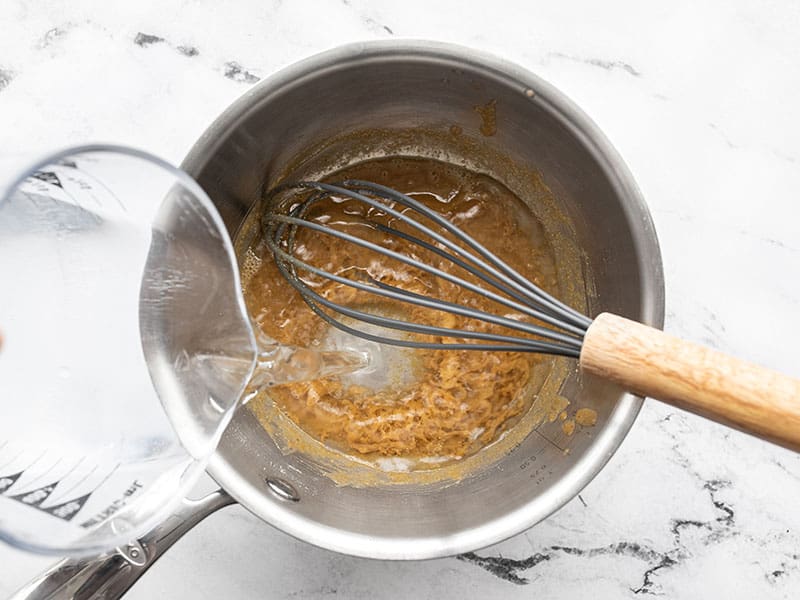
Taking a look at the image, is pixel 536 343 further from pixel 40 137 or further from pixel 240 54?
pixel 40 137

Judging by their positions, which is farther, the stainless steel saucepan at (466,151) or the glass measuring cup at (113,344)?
the stainless steel saucepan at (466,151)

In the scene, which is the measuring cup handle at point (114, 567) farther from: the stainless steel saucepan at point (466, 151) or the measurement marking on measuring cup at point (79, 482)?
the measurement marking on measuring cup at point (79, 482)

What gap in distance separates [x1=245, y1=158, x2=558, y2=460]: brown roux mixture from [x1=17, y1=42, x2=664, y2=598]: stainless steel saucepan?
0.05 meters

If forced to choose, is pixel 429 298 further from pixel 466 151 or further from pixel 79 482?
pixel 79 482

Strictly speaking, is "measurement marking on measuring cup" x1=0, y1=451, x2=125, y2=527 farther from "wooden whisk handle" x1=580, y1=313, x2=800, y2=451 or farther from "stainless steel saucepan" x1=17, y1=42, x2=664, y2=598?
"wooden whisk handle" x1=580, y1=313, x2=800, y2=451

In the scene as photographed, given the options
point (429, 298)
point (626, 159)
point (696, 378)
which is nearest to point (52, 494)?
point (429, 298)

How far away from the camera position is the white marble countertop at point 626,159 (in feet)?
3.63

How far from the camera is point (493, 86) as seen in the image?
96cm

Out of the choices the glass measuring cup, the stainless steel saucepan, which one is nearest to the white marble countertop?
the stainless steel saucepan

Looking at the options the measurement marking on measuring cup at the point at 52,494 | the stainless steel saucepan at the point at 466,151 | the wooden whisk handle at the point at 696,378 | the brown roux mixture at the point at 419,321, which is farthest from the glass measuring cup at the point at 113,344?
the wooden whisk handle at the point at 696,378

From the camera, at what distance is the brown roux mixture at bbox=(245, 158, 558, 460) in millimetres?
1110

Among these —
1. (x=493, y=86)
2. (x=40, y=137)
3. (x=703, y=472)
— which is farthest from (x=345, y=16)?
(x=703, y=472)

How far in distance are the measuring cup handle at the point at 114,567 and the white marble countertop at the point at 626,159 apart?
0.19m

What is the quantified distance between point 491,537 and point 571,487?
0.34 ft
